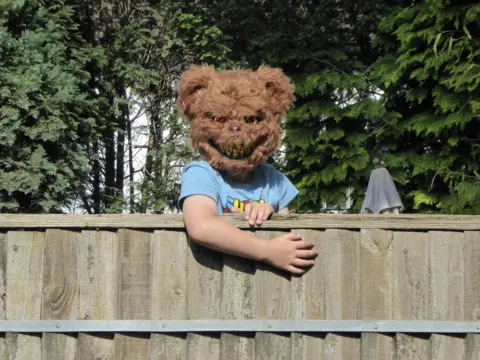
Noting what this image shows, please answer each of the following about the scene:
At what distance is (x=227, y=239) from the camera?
9.30ft

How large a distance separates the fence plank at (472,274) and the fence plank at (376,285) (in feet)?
0.93

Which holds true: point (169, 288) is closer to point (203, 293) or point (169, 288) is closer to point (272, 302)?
point (203, 293)

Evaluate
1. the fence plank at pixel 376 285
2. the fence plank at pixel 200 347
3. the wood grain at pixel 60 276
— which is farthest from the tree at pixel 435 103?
the wood grain at pixel 60 276

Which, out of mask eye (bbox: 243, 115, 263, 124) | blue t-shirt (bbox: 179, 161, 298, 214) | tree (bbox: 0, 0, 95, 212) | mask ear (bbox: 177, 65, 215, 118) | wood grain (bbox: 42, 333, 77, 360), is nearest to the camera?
wood grain (bbox: 42, 333, 77, 360)

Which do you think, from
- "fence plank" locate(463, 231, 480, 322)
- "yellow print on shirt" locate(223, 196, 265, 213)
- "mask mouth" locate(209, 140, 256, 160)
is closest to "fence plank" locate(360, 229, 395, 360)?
"fence plank" locate(463, 231, 480, 322)

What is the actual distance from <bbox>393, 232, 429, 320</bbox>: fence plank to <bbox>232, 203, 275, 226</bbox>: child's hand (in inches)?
19.7

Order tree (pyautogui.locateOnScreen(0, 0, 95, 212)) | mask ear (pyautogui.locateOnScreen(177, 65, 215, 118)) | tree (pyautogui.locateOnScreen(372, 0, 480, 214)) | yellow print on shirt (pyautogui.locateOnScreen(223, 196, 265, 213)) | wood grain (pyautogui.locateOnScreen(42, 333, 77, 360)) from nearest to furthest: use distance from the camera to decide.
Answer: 1. wood grain (pyautogui.locateOnScreen(42, 333, 77, 360))
2. yellow print on shirt (pyautogui.locateOnScreen(223, 196, 265, 213))
3. mask ear (pyautogui.locateOnScreen(177, 65, 215, 118))
4. tree (pyautogui.locateOnScreen(0, 0, 95, 212))
5. tree (pyautogui.locateOnScreen(372, 0, 480, 214))

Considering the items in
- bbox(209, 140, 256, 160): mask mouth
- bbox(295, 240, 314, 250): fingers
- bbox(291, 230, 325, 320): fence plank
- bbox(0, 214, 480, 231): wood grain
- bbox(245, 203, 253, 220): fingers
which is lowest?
bbox(291, 230, 325, 320): fence plank

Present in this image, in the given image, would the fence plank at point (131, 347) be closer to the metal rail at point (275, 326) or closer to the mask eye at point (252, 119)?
the metal rail at point (275, 326)

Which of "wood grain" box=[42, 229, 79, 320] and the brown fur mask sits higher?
the brown fur mask

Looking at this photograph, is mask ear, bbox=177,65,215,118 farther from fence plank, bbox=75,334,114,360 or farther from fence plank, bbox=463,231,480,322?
fence plank, bbox=463,231,480,322

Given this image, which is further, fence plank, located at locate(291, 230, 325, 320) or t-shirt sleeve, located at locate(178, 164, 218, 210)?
t-shirt sleeve, located at locate(178, 164, 218, 210)

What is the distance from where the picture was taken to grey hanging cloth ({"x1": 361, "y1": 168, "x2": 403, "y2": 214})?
6281 millimetres

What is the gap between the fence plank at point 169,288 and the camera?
2.91 metres
